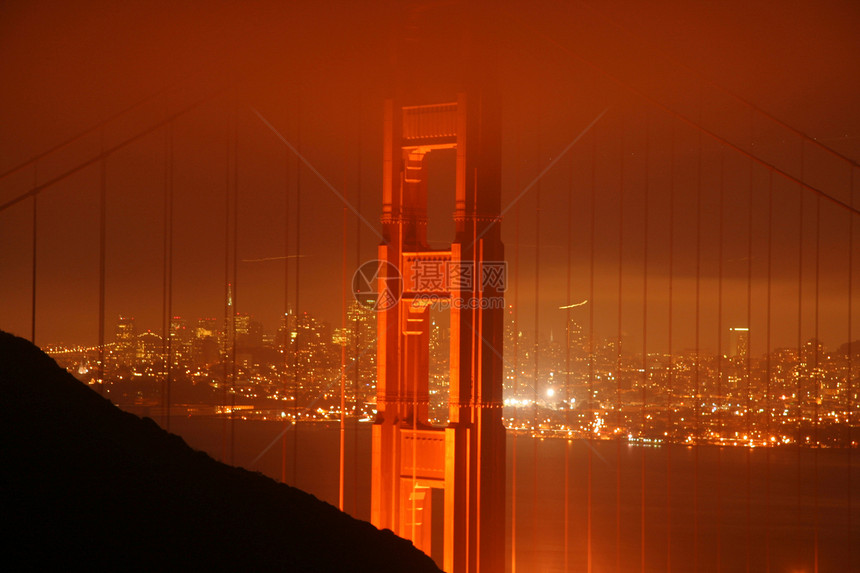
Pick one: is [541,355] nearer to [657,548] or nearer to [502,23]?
[502,23]

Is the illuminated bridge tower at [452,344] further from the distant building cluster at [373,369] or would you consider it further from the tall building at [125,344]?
the tall building at [125,344]

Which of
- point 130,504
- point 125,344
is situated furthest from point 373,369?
point 130,504

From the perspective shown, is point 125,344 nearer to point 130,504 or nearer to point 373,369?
point 373,369

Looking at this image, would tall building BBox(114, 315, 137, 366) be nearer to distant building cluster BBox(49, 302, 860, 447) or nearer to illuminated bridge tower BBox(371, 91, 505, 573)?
distant building cluster BBox(49, 302, 860, 447)

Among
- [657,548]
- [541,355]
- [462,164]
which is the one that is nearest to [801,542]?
[657,548]

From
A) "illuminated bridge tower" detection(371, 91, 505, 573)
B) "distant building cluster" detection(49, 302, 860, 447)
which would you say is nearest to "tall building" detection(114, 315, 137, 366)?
"distant building cluster" detection(49, 302, 860, 447)

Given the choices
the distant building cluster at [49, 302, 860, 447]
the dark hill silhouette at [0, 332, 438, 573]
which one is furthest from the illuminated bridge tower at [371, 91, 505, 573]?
the dark hill silhouette at [0, 332, 438, 573]

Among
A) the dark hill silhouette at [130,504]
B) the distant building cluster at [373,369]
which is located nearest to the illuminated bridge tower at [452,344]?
the distant building cluster at [373,369]

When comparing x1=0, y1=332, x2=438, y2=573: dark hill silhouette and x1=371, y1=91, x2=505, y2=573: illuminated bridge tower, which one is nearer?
x1=0, y1=332, x2=438, y2=573: dark hill silhouette
